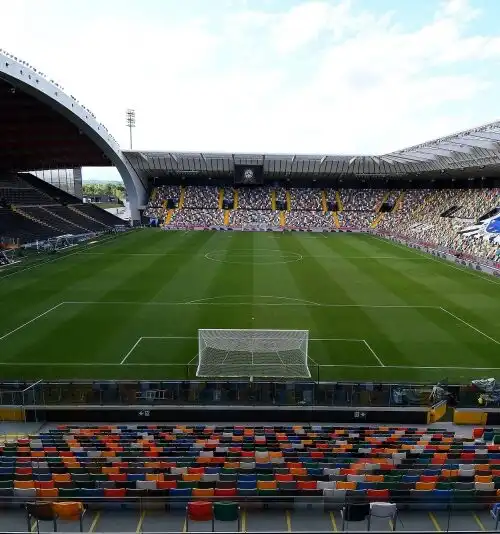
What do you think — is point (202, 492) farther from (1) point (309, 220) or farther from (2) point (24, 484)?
(1) point (309, 220)

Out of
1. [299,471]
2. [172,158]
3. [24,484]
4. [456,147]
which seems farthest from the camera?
[172,158]

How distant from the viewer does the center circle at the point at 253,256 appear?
44.0 m

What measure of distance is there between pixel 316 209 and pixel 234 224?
15.2 m

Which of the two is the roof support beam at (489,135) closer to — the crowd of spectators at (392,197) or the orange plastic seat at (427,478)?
the orange plastic seat at (427,478)

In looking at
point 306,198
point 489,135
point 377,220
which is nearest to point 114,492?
point 489,135

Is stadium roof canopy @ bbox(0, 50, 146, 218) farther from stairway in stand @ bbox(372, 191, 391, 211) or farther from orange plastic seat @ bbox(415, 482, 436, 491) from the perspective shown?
stairway in stand @ bbox(372, 191, 391, 211)

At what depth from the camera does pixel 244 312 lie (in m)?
26.6

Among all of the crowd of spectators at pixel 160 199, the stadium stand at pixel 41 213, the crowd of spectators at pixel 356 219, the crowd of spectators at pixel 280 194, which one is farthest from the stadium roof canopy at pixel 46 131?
the crowd of spectators at pixel 356 219

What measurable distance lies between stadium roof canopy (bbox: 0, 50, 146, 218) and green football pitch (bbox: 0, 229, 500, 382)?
14.7 metres

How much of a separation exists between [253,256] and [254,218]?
111 ft

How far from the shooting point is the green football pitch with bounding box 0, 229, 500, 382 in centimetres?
1945

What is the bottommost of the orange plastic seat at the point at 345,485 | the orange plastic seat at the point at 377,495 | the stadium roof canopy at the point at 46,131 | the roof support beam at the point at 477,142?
the orange plastic seat at the point at 345,485

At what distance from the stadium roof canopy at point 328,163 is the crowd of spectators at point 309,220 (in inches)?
282

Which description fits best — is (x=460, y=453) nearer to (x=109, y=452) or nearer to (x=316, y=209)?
(x=109, y=452)
